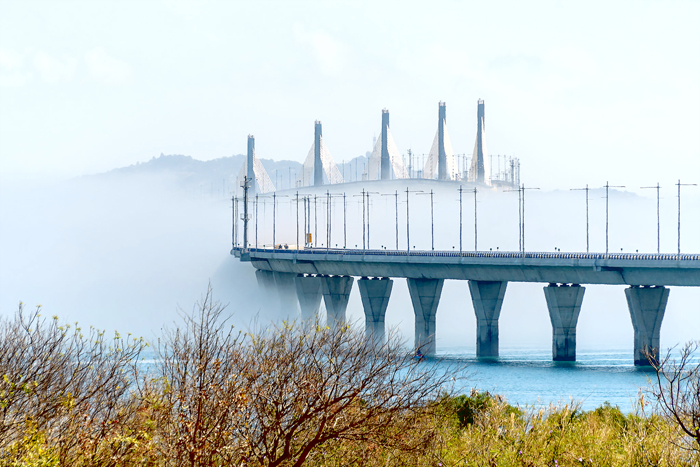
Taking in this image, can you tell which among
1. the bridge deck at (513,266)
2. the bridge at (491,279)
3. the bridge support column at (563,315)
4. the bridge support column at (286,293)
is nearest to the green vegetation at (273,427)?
the bridge at (491,279)

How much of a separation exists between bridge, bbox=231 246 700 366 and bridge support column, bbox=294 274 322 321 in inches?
5.0

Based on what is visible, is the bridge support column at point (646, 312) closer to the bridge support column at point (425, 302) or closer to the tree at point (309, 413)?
the bridge support column at point (425, 302)

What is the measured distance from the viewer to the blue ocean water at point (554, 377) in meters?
64.9

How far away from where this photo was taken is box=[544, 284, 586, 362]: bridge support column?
9344 centimetres

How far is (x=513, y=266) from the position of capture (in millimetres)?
96625

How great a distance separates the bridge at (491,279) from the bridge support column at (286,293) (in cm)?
692

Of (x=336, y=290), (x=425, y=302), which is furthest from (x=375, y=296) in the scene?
(x=336, y=290)

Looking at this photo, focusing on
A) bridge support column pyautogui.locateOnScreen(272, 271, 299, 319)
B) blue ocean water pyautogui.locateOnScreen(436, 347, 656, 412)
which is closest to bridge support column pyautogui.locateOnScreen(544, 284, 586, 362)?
blue ocean water pyautogui.locateOnScreen(436, 347, 656, 412)

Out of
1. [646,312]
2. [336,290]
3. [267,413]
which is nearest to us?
[267,413]

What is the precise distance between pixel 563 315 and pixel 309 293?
1567 inches

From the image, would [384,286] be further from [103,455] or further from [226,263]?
[103,455]

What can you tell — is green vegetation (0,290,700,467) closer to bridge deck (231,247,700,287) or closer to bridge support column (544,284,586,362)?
bridge deck (231,247,700,287)

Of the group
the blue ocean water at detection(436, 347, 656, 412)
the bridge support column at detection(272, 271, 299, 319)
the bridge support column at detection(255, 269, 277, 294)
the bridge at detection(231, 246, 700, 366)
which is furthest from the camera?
the bridge support column at detection(255, 269, 277, 294)

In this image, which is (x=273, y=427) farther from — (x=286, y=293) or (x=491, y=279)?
(x=286, y=293)
